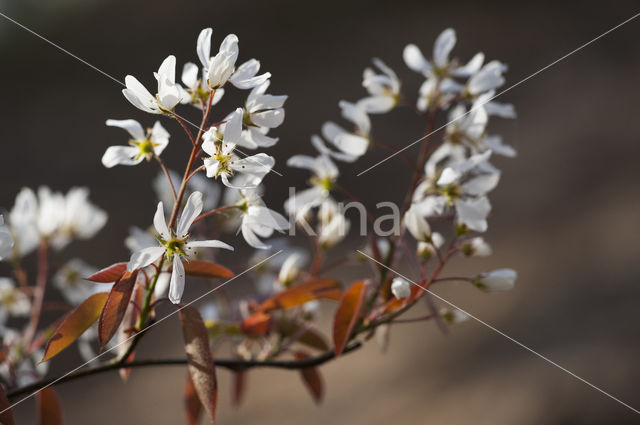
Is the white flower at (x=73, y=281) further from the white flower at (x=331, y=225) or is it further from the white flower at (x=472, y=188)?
the white flower at (x=472, y=188)

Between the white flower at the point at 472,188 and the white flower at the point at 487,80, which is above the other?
the white flower at the point at 487,80

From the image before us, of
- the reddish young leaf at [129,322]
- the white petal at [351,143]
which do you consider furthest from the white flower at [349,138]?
the reddish young leaf at [129,322]

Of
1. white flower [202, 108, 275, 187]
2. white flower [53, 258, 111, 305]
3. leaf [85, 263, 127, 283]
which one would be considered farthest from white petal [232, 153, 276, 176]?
white flower [53, 258, 111, 305]

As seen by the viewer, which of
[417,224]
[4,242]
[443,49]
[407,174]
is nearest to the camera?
[4,242]

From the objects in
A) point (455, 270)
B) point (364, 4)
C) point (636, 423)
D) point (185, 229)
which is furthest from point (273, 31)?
point (185, 229)

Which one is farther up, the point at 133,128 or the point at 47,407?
the point at 133,128

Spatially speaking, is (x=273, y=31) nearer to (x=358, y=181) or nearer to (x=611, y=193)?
(x=358, y=181)

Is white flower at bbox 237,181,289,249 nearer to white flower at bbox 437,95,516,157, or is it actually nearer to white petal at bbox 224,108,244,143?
white petal at bbox 224,108,244,143

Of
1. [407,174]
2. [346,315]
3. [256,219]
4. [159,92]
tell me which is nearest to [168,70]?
[159,92]

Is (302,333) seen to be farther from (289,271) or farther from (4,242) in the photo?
(4,242)
